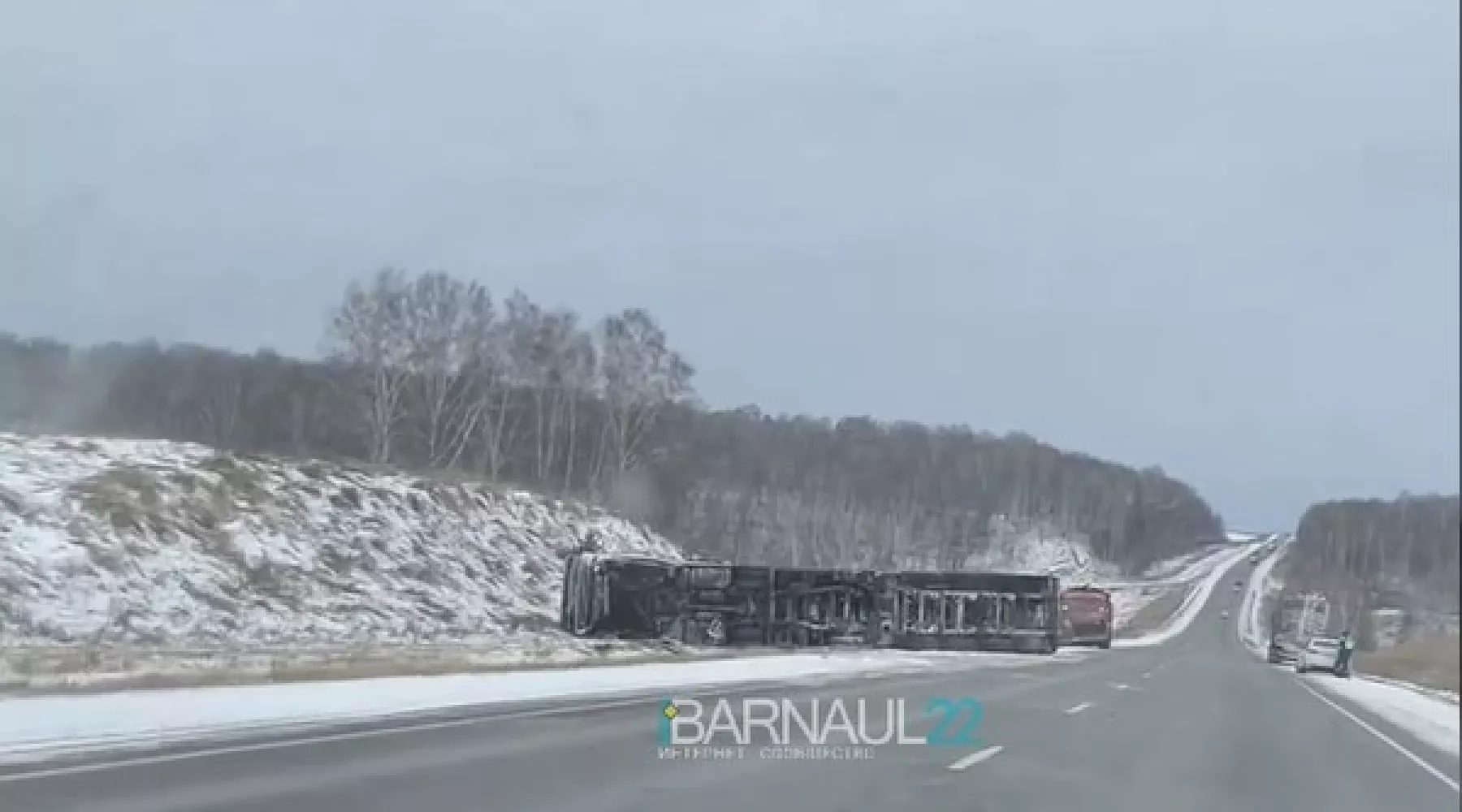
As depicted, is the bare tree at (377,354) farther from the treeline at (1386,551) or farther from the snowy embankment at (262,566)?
the treeline at (1386,551)

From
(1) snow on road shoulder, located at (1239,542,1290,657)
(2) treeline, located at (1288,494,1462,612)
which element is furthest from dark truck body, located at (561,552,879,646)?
(2) treeline, located at (1288,494,1462,612)

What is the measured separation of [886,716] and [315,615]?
20.3m

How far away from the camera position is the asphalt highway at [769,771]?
40.8 feet

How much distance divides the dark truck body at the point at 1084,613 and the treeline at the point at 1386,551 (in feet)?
17.0

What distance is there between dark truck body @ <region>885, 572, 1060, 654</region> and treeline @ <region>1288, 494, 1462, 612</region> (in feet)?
14.7

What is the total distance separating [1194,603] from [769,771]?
1294 cm

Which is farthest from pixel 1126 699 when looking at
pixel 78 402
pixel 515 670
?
pixel 78 402

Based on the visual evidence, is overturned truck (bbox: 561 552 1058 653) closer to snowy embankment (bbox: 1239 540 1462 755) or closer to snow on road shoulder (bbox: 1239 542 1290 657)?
snow on road shoulder (bbox: 1239 542 1290 657)

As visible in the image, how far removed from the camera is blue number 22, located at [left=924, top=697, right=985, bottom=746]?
18.0m

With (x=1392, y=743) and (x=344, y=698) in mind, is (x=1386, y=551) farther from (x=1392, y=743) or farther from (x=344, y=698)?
(x=344, y=698)

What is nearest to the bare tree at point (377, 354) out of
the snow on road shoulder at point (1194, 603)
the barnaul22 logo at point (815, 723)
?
the barnaul22 logo at point (815, 723)

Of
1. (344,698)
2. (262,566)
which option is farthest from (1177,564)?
(262,566)

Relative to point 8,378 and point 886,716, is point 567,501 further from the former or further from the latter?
point 8,378

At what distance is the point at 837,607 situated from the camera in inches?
743
